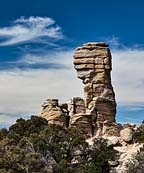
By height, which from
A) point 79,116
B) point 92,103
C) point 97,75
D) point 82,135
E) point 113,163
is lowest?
point 113,163

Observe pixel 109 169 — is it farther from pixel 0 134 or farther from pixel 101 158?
pixel 0 134

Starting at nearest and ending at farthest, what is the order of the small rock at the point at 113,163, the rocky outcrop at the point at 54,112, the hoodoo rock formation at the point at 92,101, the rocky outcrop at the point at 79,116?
the small rock at the point at 113,163 < the rocky outcrop at the point at 79,116 < the hoodoo rock formation at the point at 92,101 < the rocky outcrop at the point at 54,112

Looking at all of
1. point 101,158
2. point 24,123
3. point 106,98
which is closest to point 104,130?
point 106,98

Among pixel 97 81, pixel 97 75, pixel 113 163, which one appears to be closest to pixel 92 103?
pixel 97 81

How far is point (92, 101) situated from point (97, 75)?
3438 millimetres

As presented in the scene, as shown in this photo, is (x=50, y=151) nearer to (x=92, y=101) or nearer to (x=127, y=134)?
(x=127, y=134)

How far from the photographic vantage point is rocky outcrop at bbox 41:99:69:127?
64.2m

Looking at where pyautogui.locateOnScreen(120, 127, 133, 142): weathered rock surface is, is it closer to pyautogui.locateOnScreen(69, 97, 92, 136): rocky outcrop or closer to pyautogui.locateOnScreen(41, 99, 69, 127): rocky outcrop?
pyautogui.locateOnScreen(69, 97, 92, 136): rocky outcrop

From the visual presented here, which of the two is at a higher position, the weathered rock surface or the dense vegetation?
the weathered rock surface

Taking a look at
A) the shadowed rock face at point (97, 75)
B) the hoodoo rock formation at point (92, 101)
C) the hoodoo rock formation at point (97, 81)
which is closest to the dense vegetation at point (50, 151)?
the hoodoo rock formation at point (92, 101)

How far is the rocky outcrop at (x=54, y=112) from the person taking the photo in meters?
64.2

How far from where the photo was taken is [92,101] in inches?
2547

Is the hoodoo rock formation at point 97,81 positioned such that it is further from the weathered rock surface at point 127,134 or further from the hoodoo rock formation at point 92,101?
the weathered rock surface at point 127,134

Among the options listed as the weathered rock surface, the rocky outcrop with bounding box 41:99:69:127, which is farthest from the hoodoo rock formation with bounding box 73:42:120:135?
the rocky outcrop with bounding box 41:99:69:127
